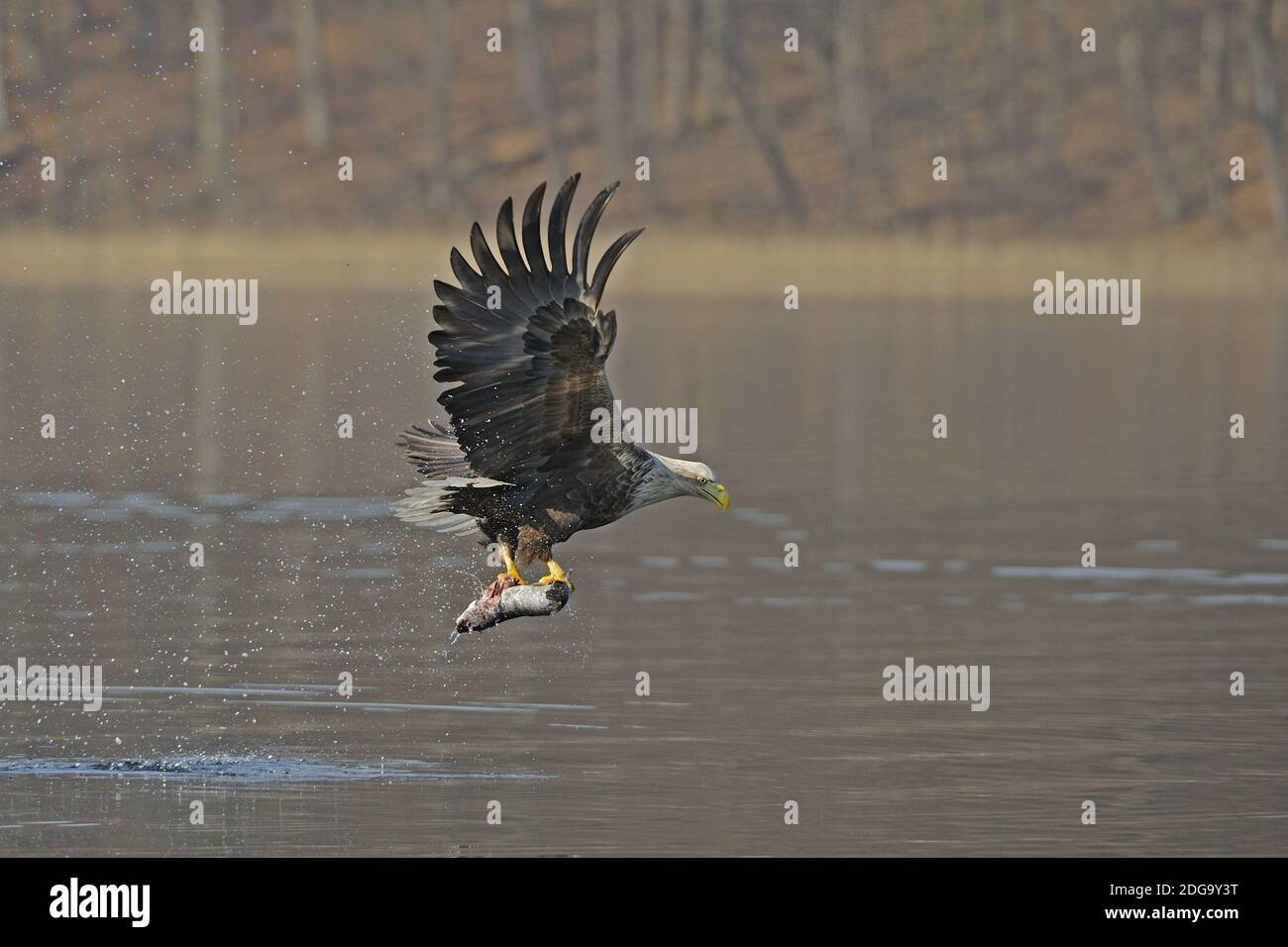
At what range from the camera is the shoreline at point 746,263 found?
120 ft

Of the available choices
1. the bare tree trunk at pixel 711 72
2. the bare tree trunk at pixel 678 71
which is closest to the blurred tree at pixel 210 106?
the bare tree trunk at pixel 678 71

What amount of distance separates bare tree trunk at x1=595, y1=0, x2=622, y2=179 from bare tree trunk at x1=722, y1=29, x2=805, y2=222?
86.4 inches

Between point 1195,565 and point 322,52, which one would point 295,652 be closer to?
point 1195,565

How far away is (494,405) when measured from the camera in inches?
338

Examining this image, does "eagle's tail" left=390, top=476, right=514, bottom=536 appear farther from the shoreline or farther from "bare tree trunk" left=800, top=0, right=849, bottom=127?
"bare tree trunk" left=800, top=0, right=849, bottom=127

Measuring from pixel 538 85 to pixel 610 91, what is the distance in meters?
1.52

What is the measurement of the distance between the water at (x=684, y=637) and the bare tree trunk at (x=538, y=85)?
24833mm

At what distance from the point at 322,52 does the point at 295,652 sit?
4563 centimetres

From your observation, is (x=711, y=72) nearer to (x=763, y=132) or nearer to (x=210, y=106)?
(x=763, y=132)

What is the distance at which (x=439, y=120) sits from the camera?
48000 millimetres

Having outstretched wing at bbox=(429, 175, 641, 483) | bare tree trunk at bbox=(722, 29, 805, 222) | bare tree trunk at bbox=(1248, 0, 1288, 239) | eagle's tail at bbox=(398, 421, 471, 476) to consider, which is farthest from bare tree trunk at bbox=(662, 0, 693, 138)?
outstretched wing at bbox=(429, 175, 641, 483)

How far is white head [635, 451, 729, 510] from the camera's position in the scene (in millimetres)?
8719

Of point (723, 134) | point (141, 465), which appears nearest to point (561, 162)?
point (723, 134)

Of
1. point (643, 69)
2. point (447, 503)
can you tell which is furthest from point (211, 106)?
point (447, 503)
